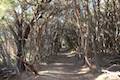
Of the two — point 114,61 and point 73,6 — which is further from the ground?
point 73,6

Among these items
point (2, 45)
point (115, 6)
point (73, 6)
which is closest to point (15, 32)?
point (2, 45)

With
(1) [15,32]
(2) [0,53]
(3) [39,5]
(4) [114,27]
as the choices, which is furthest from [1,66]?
(4) [114,27]

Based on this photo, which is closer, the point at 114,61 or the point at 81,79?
the point at 81,79

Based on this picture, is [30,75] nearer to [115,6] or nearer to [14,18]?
[14,18]

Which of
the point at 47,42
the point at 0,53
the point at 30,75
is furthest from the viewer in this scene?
the point at 47,42

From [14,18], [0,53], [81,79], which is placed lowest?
[81,79]

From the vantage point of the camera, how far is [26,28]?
1961cm

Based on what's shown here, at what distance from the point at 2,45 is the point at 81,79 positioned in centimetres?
652

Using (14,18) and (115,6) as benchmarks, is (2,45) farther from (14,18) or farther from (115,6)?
(115,6)

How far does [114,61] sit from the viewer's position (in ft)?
67.9

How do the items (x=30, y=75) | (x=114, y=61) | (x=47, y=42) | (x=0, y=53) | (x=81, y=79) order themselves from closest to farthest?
(x=81, y=79) < (x=30, y=75) < (x=114, y=61) < (x=0, y=53) < (x=47, y=42)

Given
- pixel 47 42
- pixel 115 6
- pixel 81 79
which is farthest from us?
pixel 47 42

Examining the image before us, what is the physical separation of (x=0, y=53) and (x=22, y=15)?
399 cm

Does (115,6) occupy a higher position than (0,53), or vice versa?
(115,6)
